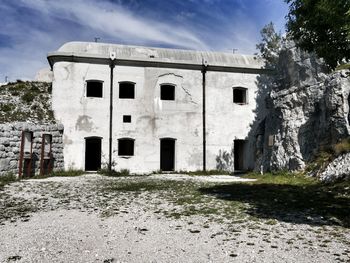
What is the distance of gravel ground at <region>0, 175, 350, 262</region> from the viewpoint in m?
5.27

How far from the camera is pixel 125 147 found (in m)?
21.3

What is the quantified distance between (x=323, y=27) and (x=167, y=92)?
14366mm

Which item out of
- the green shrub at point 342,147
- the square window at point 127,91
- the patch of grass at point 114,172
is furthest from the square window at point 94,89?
the green shrub at point 342,147

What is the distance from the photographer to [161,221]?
7414 mm

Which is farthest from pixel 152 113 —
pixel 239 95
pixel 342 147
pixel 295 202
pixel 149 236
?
pixel 149 236

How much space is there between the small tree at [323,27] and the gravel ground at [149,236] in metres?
3.80

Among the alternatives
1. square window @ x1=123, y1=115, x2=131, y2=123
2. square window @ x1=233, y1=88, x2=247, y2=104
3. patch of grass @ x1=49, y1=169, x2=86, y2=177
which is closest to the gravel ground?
patch of grass @ x1=49, y1=169, x2=86, y2=177

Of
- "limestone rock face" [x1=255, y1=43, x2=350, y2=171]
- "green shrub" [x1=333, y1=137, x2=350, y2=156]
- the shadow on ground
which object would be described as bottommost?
the shadow on ground

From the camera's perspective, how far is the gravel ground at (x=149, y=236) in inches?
207

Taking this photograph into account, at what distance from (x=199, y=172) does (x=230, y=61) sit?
307 inches

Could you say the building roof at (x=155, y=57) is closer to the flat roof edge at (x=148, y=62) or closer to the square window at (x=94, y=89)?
the flat roof edge at (x=148, y=62)

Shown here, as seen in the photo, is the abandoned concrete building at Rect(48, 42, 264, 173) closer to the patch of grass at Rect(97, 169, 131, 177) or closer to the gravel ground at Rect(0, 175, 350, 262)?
the patch of grass at Rect(97, 169, 131, 177)

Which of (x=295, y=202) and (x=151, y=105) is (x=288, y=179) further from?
(x=151, y=105)

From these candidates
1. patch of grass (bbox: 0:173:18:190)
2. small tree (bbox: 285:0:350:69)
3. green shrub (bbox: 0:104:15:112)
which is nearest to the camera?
small tree (bbox: 285:0:350:69)
